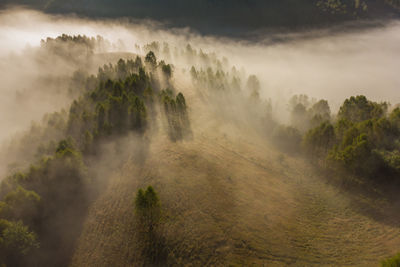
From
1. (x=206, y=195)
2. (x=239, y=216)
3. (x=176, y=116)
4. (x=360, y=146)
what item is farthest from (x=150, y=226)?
(x=360, y=146)

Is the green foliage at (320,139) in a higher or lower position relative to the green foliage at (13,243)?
higher

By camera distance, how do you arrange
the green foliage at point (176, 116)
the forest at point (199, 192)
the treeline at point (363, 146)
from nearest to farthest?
the forest at point (199, 192) < the treeline at point (363, 146) < the green foliage at point (176, 116)

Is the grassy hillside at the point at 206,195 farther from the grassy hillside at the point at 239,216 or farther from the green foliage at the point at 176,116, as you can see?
the green foliage at the point at 176,116

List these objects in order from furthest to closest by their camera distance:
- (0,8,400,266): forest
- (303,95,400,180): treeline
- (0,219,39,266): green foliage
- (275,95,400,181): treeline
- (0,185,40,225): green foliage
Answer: (275,95,400,181): treeline → (303,95,400,180): treeline → (0,185,40,225): green foliage → (0,8,400,266): forest → (0,219,39,266): green foliage

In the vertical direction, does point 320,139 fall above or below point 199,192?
above

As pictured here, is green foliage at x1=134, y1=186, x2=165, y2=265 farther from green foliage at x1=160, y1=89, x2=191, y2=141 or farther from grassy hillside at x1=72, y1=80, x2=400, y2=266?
green foliage at x1=160, y1=89, x2=191, y2=141

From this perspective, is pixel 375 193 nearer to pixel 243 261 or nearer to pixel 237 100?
pixel 243 261

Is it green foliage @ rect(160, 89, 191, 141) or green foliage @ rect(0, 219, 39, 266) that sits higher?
green foliage @ rect(160, 89, 191, 141)

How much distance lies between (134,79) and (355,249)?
9826 centimetres

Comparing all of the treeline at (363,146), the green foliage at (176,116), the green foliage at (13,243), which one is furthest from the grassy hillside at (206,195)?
the green foliage at (176,116)

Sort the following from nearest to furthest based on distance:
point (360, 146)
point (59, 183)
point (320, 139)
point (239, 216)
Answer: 1. point (239, 216)
2. point (360, 146)
3. point (59, 183)
4. point (320, 139)

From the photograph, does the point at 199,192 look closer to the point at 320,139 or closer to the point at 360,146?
the point at 360,146

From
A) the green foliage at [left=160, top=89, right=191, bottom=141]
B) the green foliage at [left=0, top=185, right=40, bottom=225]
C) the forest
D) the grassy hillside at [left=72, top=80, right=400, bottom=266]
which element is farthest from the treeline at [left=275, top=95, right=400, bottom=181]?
the green foliage at [left=0, top=185, right=40, bottom=225]

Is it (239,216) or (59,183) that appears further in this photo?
(59,183)
